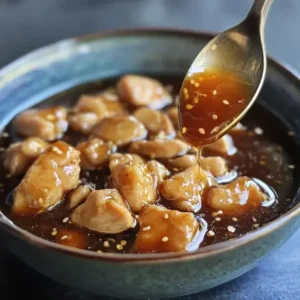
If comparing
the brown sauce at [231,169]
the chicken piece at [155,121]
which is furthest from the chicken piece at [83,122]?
the chicken piece at [155,121]

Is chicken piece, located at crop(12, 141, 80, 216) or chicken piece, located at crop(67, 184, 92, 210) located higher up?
chicken piece, located at crop(12, 141, 80, 216)

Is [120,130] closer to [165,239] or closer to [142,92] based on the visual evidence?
[142,92]

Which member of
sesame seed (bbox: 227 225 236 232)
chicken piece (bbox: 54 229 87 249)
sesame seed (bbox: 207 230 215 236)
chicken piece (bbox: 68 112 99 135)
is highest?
chicken piece (bbox: 68 112 99 135)

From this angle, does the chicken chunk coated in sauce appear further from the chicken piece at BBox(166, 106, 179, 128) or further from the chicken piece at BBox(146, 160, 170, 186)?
the chicken piece at BBox(166, 106, 179, 128)

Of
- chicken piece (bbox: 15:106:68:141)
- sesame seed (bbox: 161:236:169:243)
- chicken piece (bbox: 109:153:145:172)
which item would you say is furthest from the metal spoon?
sesame seed (bbox: 161:236:169:243)

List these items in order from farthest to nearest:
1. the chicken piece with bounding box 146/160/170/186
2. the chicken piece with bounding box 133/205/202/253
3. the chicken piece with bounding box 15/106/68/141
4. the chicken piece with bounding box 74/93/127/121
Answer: the chicken piece with bounding box 74/93/127/121
the chicken piece with bounding box 15/106/68/141
the chicken piece with bounding box 146/160/170/186
the chicken piece with bounding box 133/205/202/253

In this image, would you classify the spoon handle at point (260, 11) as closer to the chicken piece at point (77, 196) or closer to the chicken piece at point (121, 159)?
the chicken piece at point (121, 159)
